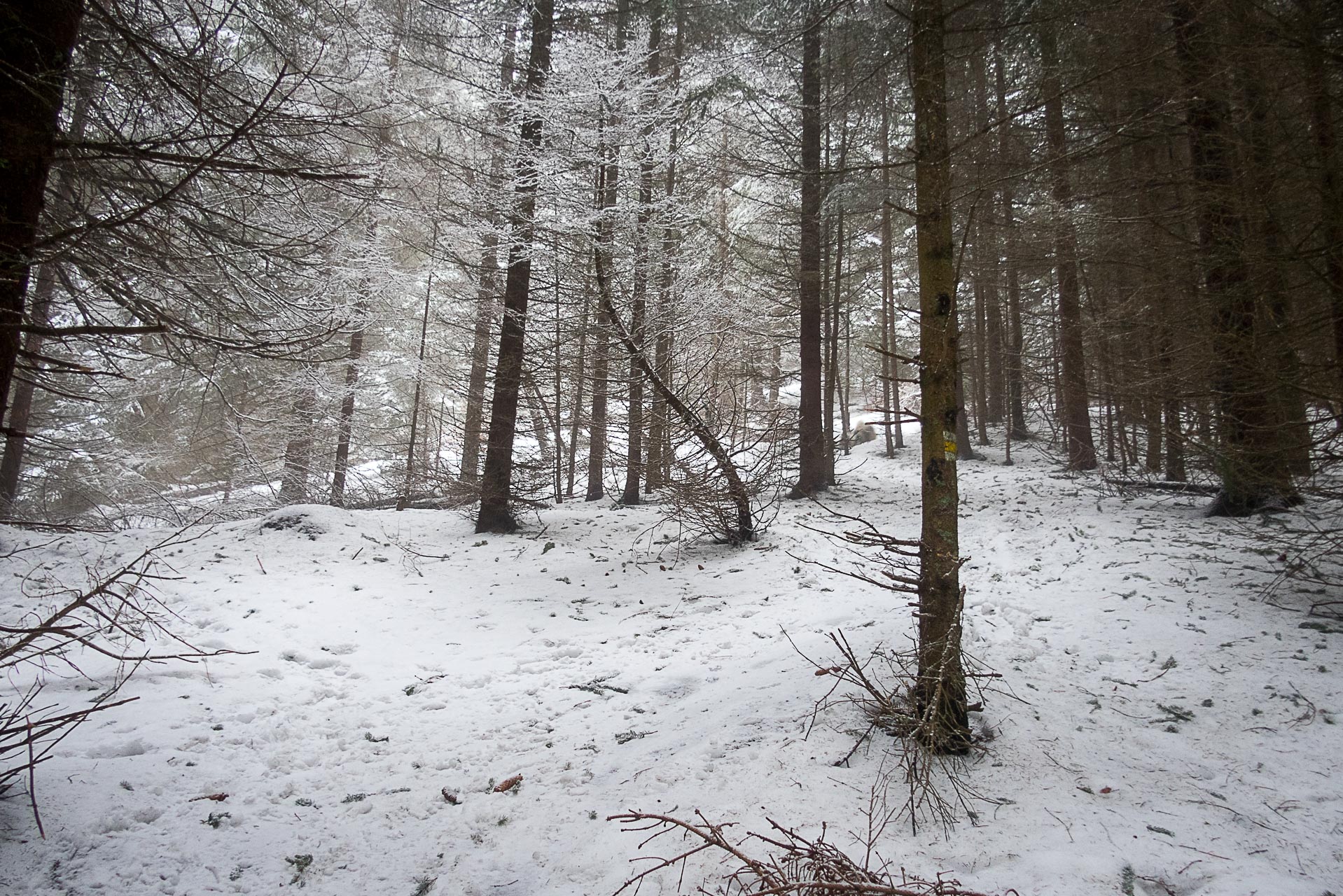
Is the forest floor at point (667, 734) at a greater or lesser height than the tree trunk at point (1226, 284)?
lesser

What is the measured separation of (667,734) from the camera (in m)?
3.54

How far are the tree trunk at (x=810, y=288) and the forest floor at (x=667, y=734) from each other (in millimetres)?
4366

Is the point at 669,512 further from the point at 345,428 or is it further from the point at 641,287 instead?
the point at 345,428

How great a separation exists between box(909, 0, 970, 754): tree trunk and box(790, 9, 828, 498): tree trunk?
7.13m

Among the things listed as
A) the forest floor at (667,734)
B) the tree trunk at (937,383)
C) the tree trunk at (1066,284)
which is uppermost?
the tree trunk at (1066,284)

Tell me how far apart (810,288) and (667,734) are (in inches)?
353

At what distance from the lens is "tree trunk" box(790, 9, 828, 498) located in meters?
10.3

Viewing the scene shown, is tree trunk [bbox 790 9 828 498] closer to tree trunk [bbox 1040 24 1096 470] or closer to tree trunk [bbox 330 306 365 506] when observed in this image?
tree trunk [bbox 1040 24 1096 470]

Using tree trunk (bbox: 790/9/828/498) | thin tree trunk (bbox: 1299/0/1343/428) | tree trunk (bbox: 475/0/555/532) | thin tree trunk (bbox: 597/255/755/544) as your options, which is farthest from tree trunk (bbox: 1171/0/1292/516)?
tree trunk (bbox: 475/0/555/532)

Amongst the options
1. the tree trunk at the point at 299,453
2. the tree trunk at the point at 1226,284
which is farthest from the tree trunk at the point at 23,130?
the tree trunk at the point at 299,453

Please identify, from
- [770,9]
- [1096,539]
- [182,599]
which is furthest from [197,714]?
[770,9]

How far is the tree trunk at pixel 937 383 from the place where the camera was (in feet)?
9.66

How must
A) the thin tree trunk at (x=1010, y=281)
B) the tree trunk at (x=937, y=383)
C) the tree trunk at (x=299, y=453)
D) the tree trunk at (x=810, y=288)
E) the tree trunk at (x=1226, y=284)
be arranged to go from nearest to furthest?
the tree trunk at (x=937, y=383)
the tree trunk at (x=1226, y=284)
the thin tree trunk at (x=1010, y=281)
the tree trunk at (x=810, y=288)
the tree trunk at (x=299, y=453)

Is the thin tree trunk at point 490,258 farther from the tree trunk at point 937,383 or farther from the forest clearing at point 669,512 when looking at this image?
the tree trunk at point 937,383
